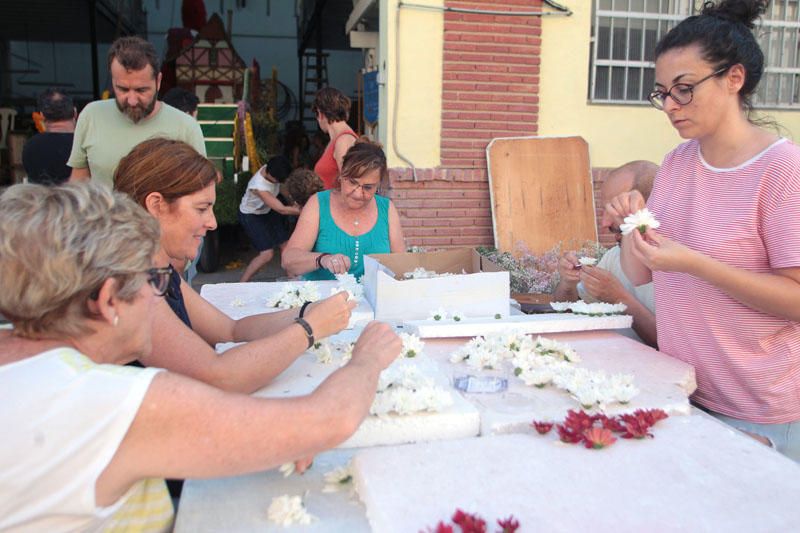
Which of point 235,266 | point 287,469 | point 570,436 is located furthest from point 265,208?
point 570,436

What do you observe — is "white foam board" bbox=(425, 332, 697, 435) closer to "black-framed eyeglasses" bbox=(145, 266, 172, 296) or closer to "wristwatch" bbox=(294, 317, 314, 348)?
"wristwatch" bbox=(294, 317, 314, 348)

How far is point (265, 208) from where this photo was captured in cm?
741

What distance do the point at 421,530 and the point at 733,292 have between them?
1.17 m

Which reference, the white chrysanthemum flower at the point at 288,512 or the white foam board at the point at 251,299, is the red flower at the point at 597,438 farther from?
the white foam board at the point at 251,299

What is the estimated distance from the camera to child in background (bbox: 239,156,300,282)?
7.25 metres

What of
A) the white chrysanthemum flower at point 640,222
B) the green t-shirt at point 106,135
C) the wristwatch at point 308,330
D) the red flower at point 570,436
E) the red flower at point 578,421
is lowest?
the red flower at point 570,436

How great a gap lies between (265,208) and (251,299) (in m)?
4.54

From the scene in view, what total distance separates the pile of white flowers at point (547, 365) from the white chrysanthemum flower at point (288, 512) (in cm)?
80

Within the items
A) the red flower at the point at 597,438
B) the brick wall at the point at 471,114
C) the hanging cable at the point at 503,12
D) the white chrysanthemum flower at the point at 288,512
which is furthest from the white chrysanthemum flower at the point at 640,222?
the hanging cable at the point at 503,12

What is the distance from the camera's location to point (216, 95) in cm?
1094

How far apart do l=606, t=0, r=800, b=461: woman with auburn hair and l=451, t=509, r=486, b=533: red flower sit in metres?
1.00

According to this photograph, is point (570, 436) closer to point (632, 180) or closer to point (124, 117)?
point (632, 180)

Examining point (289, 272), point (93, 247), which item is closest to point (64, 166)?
point (289, 272)

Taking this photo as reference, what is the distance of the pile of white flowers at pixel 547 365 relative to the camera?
1.77 m
